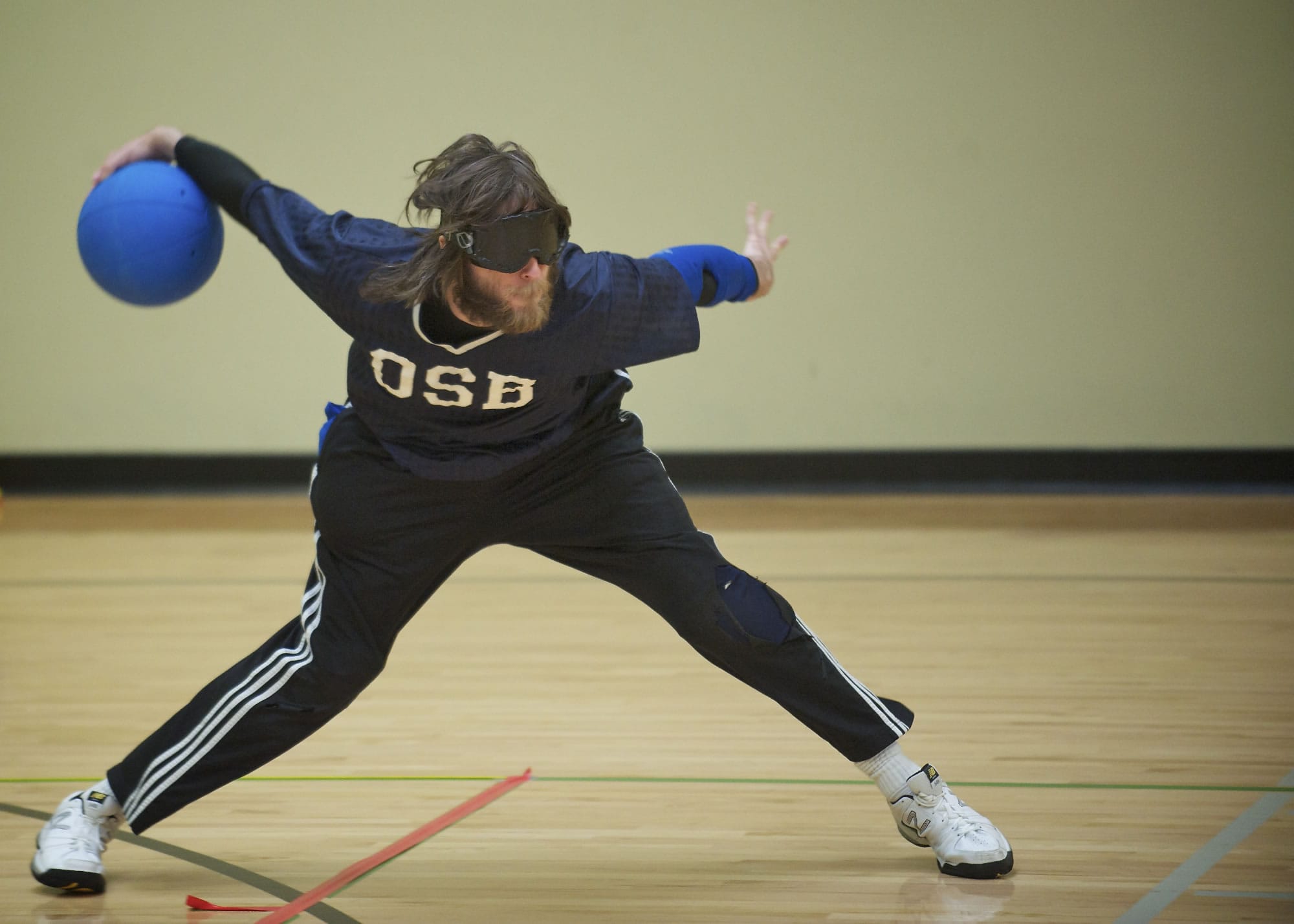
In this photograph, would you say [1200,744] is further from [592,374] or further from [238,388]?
[238,388]

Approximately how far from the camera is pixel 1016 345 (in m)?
6.65

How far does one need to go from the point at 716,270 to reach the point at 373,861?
1.30 m

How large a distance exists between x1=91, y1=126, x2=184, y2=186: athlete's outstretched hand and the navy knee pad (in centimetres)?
134

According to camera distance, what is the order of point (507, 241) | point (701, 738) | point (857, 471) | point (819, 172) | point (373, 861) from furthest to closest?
point (857, 471), point (819, 172), point (701, 738), point (373, 861), point (507, 241)

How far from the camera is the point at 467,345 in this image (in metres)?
2.04

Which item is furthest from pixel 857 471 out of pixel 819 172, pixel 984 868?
pixel 984 868

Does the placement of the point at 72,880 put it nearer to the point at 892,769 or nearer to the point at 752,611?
the point at 752,611

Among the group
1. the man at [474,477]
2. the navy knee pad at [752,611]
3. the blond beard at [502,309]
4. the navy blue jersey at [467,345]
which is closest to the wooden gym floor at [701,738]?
the man at [474,477]

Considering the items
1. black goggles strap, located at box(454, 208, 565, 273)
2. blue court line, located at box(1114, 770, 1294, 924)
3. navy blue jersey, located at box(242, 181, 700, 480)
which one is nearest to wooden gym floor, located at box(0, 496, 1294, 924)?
blue court line, located at box(1114, 770, 1294, 924)

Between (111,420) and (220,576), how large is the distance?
234cm

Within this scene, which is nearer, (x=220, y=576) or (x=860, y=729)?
(x=860, y=729)

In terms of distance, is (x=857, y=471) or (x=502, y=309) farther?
(x=857, y=471)

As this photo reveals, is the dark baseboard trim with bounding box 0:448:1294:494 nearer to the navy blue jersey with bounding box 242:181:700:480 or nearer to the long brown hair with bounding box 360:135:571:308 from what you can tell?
the navy blue jersey with bounding box 242:181:700:480

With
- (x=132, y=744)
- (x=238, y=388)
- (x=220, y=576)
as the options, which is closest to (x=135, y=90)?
(x=238, y=388)
